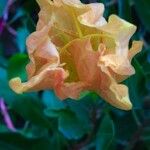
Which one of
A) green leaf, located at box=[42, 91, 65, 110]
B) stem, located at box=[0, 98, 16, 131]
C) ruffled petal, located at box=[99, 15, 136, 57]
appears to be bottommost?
stem, located at box=[0, 98, 16, 131]

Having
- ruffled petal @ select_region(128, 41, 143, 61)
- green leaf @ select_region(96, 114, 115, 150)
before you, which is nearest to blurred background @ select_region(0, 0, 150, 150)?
green leaf @ select_region(96, 114, 115, 150)

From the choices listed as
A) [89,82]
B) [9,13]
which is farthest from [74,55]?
[9,13]

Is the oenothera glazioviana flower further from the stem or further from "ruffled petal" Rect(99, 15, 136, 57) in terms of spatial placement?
the stem

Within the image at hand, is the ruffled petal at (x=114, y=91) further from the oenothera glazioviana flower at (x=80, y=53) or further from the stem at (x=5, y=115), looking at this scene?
the stem at (x=5, y=115)

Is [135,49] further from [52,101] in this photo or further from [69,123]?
[52,101]

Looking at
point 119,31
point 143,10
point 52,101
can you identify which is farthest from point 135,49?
point 52,101

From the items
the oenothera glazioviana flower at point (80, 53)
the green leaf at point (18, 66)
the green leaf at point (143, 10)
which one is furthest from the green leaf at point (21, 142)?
the oenothera glazioviana flower at point (80, 53)

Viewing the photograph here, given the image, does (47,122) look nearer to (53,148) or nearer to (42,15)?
(53,148)
